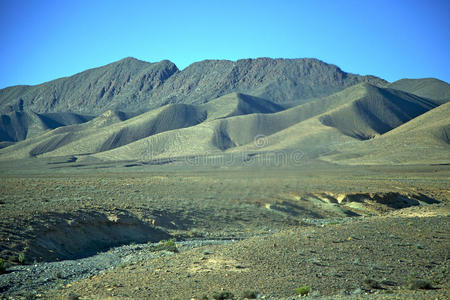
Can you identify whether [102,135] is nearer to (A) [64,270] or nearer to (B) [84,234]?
(B) [84,234]

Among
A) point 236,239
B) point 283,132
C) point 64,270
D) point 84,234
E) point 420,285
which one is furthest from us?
point 283,132

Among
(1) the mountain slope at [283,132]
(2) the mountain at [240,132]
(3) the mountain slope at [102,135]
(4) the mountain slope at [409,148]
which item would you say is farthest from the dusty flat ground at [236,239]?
(3) the mountain slope at [102,135]

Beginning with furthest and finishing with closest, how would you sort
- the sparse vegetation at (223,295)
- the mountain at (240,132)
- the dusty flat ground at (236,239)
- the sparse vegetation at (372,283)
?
the mountain at (240,132)
the dusty flat ground at (236,239)
the sparse vegetation at (372,283)
the sparse vegetation at (223,295)

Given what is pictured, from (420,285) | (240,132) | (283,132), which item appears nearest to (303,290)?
(420,285)

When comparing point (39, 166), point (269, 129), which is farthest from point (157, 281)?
point (269, 129)

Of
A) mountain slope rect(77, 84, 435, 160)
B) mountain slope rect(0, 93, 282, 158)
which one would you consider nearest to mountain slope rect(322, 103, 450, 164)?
mountain slope rect(77, 84, 435, 160)

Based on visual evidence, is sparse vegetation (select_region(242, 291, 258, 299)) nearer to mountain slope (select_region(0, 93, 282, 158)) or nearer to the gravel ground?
the gravel ground

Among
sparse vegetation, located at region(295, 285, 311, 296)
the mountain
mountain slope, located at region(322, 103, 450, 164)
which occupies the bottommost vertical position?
sparse vegetation, located at region(295, 285, 311, 296)

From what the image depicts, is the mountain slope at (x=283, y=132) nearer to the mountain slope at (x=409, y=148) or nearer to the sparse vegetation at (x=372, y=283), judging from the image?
the mountain slope at (x=409, y=148)

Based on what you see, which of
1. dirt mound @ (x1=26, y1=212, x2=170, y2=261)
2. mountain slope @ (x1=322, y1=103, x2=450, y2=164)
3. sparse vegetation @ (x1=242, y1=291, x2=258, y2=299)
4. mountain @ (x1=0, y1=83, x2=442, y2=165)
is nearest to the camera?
sparse vegetation @ (x1=242, y1=291, x2=258, y2=299)

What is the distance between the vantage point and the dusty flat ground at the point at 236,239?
14141mm

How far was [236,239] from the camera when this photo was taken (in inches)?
997

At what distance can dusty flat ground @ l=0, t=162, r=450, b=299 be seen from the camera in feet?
46.4

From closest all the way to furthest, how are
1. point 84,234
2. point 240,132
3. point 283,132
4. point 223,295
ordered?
point 223,295
point 84,234
point 283,132
point 240,132
